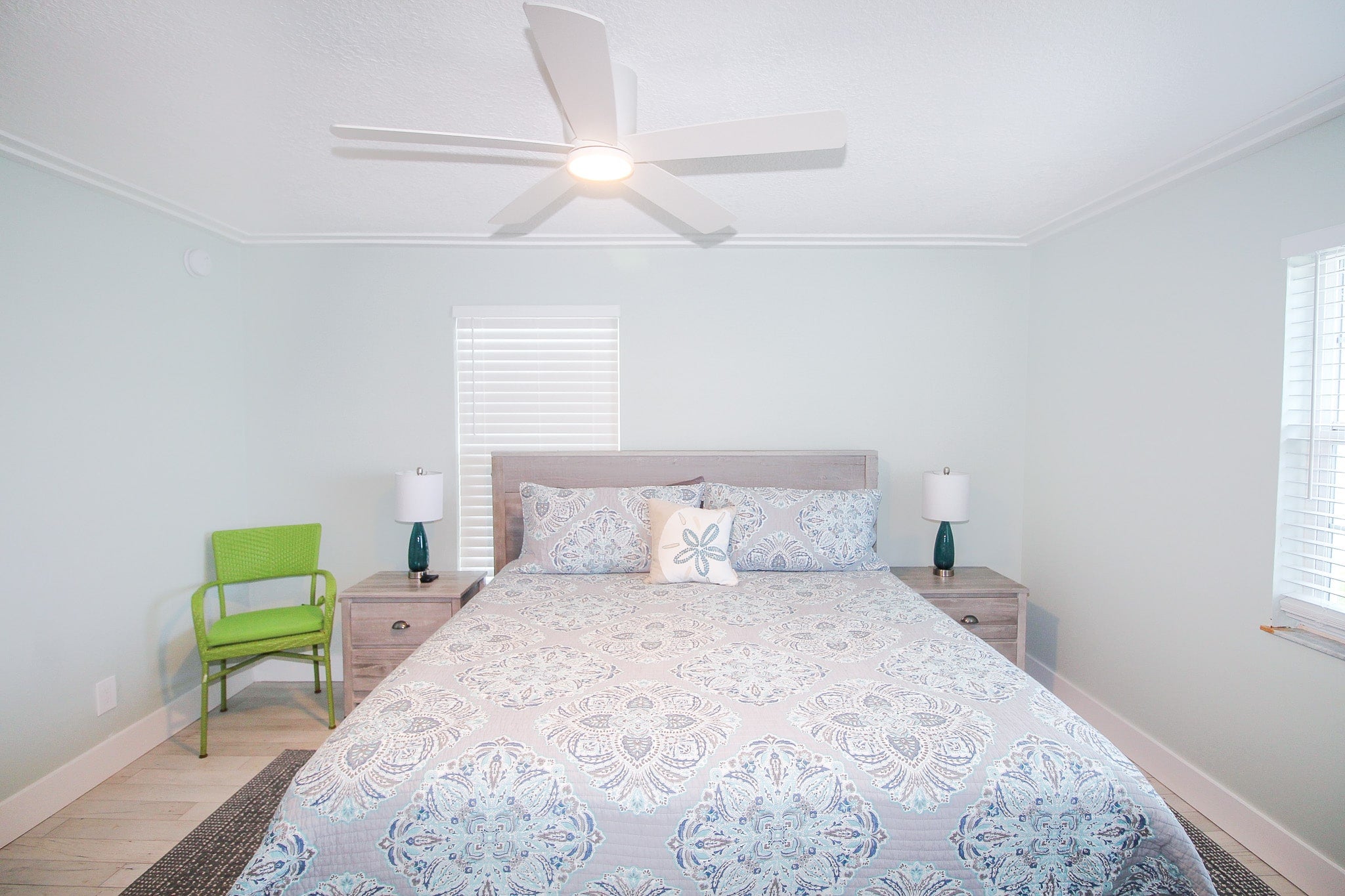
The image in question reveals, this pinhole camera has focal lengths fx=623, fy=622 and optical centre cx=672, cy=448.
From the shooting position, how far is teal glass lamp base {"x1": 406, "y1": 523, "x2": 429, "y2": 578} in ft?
10.1

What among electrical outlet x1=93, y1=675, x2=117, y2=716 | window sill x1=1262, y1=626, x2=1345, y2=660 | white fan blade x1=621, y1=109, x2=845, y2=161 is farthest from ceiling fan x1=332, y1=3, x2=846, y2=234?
electrical outlet x1=93, y1=675, x2=117, y2=716

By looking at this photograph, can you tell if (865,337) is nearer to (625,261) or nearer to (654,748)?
(625,261)

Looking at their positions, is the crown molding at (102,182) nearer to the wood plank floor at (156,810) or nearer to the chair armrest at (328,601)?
the chair armrest at (328,601)

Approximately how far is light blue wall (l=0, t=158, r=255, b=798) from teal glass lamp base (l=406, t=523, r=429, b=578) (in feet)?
3.32

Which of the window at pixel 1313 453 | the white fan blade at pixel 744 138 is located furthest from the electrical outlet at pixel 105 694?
the window at pixel 1313 453

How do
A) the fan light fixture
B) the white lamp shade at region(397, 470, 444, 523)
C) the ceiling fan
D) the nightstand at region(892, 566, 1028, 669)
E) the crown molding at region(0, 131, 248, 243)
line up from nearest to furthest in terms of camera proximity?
the ceiling fan
the fan light fixture
the crown molding at region(0, 131, 248, 243)
the nightstand at region(892, 566, 1028, 669)
the white lamp shade at region(397, 470, 444, 523)

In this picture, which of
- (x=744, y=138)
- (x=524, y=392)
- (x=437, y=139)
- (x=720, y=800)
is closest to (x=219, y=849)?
(x=720, y=800)

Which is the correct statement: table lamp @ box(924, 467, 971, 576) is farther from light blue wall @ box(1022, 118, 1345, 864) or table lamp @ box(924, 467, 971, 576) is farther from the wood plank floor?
the wood plank floor

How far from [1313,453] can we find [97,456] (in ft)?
14.4

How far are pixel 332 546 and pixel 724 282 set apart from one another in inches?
101

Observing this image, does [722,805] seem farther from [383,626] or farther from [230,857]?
[383,626]

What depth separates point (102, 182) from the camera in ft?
7.99

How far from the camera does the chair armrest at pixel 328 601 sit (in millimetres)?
2936

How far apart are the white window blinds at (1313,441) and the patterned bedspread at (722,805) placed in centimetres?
116
